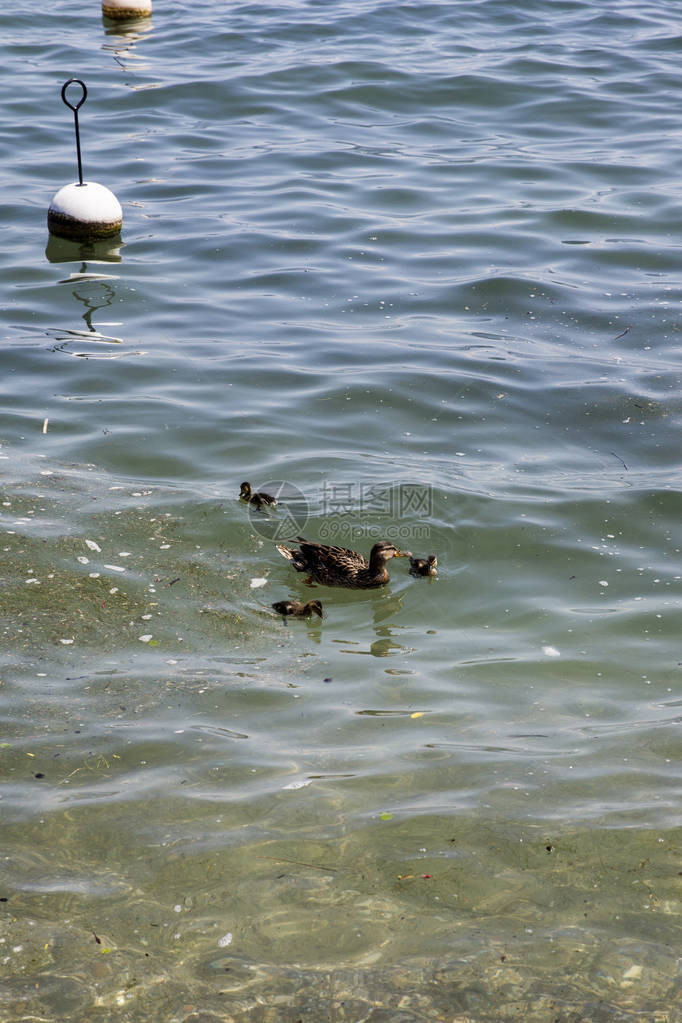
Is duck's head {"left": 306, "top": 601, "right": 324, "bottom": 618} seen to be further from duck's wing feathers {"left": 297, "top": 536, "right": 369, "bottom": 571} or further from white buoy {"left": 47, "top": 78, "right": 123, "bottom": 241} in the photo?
white buoy {"left": 47, "top": 78, "right": 123, "bottom": 241}

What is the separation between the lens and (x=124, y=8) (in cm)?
3005

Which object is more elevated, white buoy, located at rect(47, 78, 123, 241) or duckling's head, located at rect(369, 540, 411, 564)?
white buoy, located at rect(47, 78, 123, 241)

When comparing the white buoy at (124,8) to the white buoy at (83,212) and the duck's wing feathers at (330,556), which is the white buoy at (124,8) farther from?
the duck's wing feathers at (330,556)

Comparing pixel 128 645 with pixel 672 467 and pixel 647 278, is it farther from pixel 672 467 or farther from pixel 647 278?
pixel 647 278

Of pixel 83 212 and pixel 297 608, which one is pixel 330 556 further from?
pixel 83 212

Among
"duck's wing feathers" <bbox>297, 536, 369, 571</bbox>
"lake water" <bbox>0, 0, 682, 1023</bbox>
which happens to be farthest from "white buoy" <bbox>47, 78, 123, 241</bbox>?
"duck's wing feathers" <bbox>297, 536, 369, 571</bbox>

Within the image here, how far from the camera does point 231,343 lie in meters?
13.3

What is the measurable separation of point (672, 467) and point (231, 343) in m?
5.37

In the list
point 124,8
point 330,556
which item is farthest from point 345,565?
point 124,8

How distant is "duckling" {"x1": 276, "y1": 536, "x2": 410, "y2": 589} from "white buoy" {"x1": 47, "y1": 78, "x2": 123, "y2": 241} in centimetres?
835

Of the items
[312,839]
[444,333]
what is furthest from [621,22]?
[312,839]


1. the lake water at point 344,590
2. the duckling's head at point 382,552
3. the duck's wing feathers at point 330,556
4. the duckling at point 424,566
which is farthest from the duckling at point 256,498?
the duckling at point 424,566

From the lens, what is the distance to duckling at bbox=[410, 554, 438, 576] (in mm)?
9055

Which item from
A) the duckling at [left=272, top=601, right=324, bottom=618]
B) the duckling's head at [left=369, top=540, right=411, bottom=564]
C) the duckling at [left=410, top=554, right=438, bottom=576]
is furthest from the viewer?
the duckling at [left=410, top=554, right=438, bottom=576]
